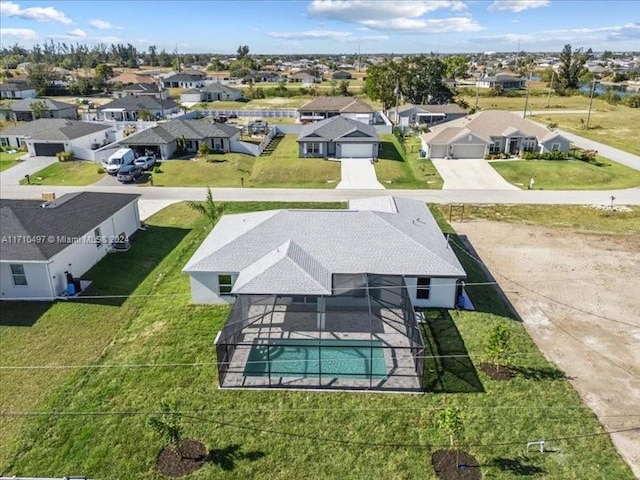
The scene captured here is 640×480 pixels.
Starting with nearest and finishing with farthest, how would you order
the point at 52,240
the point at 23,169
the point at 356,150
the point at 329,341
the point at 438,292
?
1. the point at 329,341
2. the point at 438,292
3. the point at 52,240
4. the point at 23,169
5. the point at 356,150

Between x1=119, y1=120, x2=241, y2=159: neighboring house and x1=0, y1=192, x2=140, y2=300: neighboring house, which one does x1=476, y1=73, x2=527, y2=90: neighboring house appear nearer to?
x1=119, y1=120, x2=241, y2=159: neighboring house

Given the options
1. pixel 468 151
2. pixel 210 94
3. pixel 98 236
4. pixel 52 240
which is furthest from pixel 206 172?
pixel 210 94

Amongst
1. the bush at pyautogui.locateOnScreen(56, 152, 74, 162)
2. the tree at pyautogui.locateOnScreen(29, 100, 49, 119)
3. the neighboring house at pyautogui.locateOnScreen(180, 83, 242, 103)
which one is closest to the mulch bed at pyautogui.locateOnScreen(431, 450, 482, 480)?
the bush at pyautogui.locateOnScreen(56, 152, 74, 162)

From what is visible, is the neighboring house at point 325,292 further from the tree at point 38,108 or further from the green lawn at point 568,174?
the tree at point 38,108

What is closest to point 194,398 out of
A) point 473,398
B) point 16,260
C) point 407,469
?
point 407,469

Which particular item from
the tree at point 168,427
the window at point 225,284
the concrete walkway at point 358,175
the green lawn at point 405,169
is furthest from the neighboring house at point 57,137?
the tree at point 168,427

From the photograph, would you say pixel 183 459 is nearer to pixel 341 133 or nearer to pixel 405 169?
pixel 405 169
